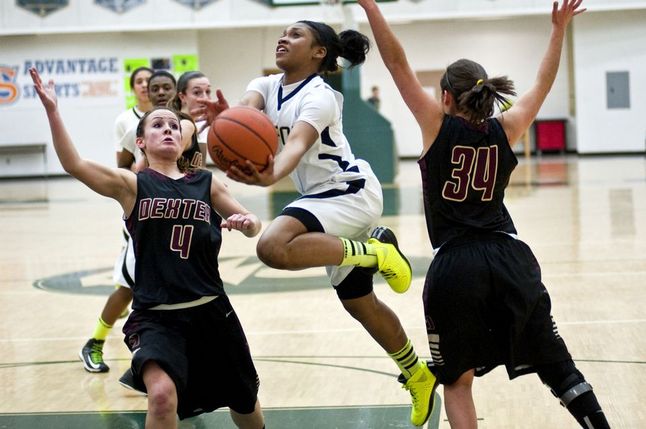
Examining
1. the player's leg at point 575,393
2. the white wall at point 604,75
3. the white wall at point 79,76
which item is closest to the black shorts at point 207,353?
the player's leg at point 575,393

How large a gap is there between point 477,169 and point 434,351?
73 centimetres

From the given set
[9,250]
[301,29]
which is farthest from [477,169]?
[9,250]

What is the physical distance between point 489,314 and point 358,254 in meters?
1.02

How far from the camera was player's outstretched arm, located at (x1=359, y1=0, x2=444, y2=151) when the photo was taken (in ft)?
12.3

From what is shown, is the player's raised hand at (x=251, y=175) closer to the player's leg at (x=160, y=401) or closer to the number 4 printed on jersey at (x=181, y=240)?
the number 4 printed on jersey at (x=181, y=240)

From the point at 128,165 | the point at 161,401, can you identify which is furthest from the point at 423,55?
the point at 161,401

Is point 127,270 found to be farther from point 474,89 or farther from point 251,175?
point 474,89

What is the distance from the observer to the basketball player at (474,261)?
12.1 feet

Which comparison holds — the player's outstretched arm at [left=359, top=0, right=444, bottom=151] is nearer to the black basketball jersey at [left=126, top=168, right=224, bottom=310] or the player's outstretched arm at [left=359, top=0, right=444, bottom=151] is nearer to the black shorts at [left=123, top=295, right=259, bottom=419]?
the black basketball jersey at [left=126, top=168, right=224, bottom=310]

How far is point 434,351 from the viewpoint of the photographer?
3.78 meters

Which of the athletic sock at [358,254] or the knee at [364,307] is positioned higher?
the athletic sock at [358,254]

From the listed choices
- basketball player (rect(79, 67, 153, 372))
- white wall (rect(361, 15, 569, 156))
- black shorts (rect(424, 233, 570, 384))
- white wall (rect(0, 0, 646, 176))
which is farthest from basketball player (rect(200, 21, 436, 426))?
white wall (rect(361, 15, 569, 156))

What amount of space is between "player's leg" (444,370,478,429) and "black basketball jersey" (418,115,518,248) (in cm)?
54

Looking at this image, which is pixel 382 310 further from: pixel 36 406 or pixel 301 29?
pixel 36 406
